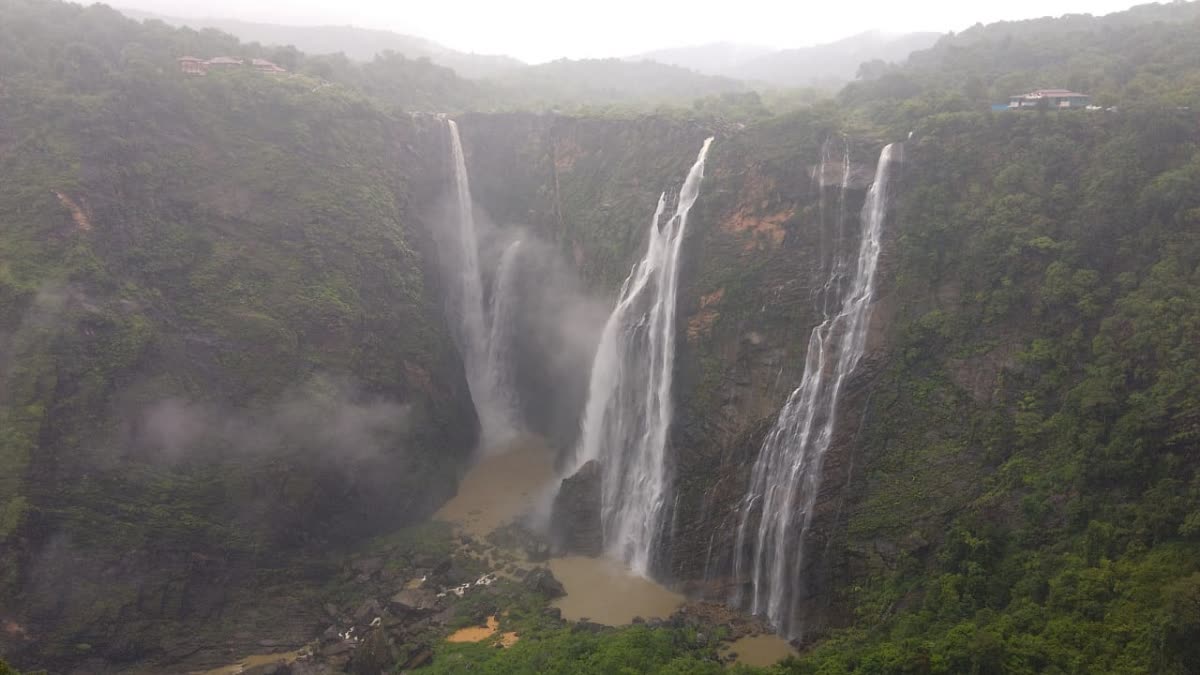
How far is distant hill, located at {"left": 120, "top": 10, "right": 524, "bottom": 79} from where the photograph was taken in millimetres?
70375

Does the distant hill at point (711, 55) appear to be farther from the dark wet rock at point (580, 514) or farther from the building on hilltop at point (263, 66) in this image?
the dark wet rock at point (580, 514)

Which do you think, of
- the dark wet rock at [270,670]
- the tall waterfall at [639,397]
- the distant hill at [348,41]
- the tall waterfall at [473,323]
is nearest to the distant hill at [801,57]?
the distant hill at [348,41]

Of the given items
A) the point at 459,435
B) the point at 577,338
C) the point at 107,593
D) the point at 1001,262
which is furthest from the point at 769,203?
the point at 107,593

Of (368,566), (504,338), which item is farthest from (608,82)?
(368,566)

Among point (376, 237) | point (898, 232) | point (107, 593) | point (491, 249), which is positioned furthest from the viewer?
point (491, 249)

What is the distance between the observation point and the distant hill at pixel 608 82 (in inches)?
2105

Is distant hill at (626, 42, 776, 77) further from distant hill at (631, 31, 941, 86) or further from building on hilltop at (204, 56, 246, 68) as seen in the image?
building on hilltop at (204, 56, 246, 68)

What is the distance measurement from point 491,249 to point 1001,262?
21.5 metres

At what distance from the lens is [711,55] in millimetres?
95375

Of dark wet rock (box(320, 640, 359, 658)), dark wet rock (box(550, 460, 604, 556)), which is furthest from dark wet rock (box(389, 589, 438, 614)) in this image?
dark wet rock (box(550, 460, 604, 556))

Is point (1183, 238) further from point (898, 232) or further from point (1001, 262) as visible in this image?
point (898, 232)

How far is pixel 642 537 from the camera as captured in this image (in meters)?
24.1

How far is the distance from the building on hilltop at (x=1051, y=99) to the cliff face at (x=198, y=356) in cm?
2113

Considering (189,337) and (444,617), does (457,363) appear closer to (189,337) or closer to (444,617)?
(189,337)
